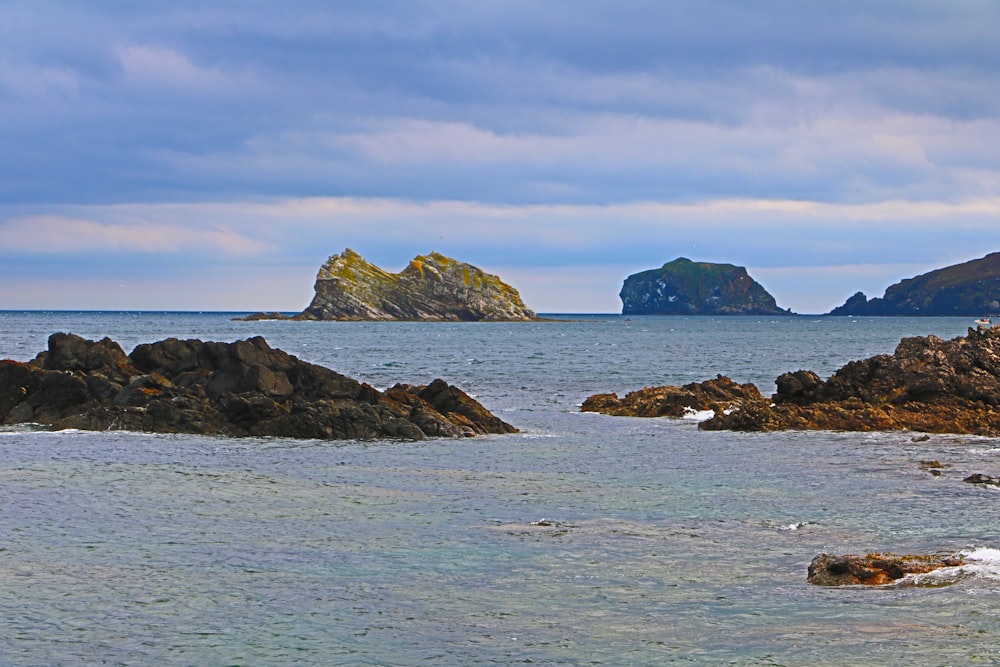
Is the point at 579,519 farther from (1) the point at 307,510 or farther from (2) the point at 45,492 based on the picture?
(2) the point at 45,492

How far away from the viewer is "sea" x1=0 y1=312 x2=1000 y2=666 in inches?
552

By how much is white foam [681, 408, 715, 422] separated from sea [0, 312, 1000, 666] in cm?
940

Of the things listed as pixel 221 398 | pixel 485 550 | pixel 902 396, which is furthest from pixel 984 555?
pixel 221 398

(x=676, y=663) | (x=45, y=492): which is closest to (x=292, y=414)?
(x=45, y=492)

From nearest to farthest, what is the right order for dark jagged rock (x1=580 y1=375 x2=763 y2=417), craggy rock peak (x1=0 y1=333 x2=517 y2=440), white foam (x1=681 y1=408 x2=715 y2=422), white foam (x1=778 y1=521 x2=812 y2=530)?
white foam (x1=778 y1=521 x2=812 y2=530), craggy rock peak (x1=0 y1=333 x2=517 y2=440), white foam (x1=681 y1=408 x2=715 y2=422), dark jagged rock (x1=580 y1=375 x2=763 y2=417)

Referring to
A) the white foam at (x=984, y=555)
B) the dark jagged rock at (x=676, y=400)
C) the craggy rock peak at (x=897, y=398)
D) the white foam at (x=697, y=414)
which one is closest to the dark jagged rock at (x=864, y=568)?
the white foam at (x=984, y=555)

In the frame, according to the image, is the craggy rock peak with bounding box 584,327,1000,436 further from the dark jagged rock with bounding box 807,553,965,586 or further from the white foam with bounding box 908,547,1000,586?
the dark jagged rock with bounding box 807,553,965,586

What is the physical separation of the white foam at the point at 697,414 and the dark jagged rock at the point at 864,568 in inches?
1100

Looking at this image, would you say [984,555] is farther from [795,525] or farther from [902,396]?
[902,396]

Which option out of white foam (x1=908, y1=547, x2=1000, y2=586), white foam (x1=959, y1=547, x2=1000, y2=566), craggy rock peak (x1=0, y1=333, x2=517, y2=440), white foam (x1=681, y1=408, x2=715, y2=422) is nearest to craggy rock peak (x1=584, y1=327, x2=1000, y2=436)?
white foam (x1=681, y1=408, x2=715, y2=422)

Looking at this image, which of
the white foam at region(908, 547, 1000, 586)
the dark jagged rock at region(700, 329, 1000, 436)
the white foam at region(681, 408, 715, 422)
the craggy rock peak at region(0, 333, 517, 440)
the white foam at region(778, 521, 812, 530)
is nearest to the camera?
the white foam at region(908, 547, 1000, 586)

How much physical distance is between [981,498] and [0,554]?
68.1ft

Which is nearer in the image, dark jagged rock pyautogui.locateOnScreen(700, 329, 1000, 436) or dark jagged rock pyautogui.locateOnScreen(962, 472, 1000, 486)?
dark jagged rock pyautogui.locateOnScreen(962, 472, 1000, 486)

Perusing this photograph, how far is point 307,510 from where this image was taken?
23.9 metres
